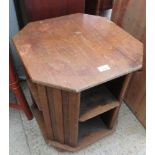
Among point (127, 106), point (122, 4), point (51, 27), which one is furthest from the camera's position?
point (127, 106)

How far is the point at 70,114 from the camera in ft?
3.19

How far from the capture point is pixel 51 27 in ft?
3.66

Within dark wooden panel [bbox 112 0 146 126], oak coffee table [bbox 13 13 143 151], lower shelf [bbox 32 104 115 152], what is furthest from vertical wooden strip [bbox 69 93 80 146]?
dark wooden panel [bbox 112 0 146 126]

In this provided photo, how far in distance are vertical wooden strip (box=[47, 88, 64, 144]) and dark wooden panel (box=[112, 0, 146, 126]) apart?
66 centimetres

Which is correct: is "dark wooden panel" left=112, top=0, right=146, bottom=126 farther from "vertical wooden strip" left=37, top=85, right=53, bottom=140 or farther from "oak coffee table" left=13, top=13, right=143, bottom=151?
"vertical wooden strip" left=37, top=85, right=53, bottom=140

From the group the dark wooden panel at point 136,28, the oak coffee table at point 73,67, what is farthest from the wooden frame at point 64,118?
the dark wooden panel at point 136,28

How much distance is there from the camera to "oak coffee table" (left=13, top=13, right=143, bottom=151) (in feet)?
2.77

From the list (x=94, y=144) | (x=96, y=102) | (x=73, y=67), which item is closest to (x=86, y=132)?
(x=94, y=144)

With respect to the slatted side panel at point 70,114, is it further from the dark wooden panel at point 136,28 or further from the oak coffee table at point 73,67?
the dark wooden panel at point 136,28

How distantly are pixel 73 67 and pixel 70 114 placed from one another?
259 millimetres

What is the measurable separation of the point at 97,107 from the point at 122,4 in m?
0.76
